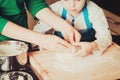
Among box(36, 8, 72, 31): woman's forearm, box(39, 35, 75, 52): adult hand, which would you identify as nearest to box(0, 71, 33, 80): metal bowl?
box(39, 35, 75, 52): adult hand

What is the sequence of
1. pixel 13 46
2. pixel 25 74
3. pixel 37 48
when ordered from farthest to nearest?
pixel 37 48 → pixel 13 46 → pixel 25 74

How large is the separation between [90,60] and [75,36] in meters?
0.13

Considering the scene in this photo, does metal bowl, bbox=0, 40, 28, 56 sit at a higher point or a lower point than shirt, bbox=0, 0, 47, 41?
lower

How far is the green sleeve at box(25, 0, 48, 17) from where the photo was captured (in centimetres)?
127

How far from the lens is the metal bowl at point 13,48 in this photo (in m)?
0.98

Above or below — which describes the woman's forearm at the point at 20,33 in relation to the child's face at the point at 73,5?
below

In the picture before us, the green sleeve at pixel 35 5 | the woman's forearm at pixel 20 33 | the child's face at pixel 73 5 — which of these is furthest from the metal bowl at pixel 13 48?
the child's face at pixel 73 5

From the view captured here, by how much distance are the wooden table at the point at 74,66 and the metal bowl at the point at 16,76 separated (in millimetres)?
56

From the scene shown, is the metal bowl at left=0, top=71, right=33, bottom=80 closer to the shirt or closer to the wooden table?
the wooden table

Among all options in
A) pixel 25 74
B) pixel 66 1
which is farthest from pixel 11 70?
pixel 66 1

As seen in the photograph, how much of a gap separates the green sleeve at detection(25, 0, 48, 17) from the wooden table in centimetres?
27

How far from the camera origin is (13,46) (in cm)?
102

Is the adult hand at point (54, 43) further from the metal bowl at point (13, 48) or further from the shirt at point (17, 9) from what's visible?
the shirt at point (17, 9)

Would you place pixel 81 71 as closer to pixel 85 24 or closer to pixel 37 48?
pixel 37 48
